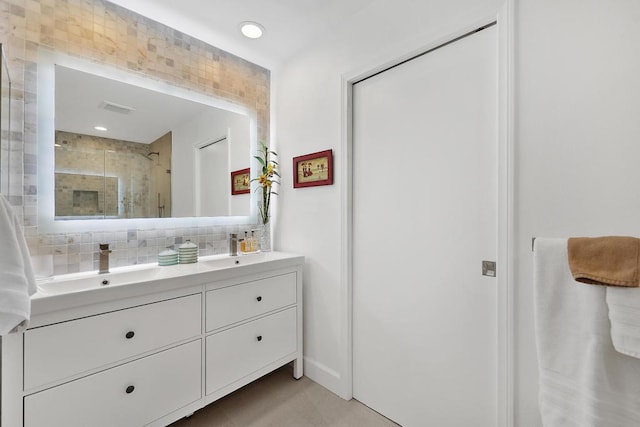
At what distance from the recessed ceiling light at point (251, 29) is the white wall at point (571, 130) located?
1.58 meters

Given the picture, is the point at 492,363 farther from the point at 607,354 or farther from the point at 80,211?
the point at 80,211

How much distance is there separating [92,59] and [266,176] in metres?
1.28

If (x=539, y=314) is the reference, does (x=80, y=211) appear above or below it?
above

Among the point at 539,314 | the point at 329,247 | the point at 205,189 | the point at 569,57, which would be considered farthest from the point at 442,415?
the point at 205,189

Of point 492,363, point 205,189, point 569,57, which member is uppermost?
point 569,57

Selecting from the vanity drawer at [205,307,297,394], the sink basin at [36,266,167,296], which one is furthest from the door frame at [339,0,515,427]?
the sink basin at [36,266,167,296]

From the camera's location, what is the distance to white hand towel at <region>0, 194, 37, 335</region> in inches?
35.8

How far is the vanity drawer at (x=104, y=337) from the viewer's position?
1136 millimetres

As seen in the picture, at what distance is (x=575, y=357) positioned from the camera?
0.95m

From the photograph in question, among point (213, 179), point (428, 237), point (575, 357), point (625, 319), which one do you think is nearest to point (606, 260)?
point (625, 319)

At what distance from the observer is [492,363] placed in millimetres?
1321

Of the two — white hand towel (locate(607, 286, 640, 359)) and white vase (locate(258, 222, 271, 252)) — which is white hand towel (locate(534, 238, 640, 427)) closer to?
white hand towel (locate(607, 286, 640, 359))

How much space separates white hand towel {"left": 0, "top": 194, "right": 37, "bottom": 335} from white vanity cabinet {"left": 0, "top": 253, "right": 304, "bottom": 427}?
0.21 metres

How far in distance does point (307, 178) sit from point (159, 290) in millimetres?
1213
